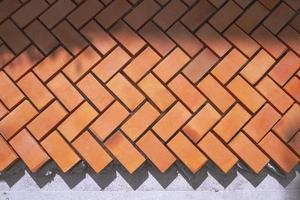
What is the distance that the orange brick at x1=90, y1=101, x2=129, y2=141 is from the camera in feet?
7.48

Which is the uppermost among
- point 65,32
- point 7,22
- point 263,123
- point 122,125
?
point 7,22

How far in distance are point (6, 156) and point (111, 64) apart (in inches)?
28.6

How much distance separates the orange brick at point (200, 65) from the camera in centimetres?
240

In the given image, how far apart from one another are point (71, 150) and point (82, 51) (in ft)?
1.87

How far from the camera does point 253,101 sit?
92.4 inches

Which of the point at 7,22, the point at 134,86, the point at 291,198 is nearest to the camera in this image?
the point at 291,198

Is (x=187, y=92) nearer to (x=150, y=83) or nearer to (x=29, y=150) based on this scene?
(x=150, y=83)

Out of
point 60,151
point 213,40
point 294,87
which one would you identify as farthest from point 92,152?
point 294,87

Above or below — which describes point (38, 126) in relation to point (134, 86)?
above

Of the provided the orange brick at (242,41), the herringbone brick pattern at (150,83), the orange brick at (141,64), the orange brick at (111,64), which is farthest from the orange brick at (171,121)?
the orange brick at (242,41)

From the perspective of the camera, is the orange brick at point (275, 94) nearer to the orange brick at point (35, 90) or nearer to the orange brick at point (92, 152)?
the orange brick at point (92, 152)

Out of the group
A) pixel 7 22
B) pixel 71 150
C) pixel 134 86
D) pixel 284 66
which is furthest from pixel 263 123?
pixel 7 22

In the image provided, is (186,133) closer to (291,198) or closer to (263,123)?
(263,123)

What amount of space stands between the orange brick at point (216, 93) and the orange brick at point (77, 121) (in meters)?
0.59
